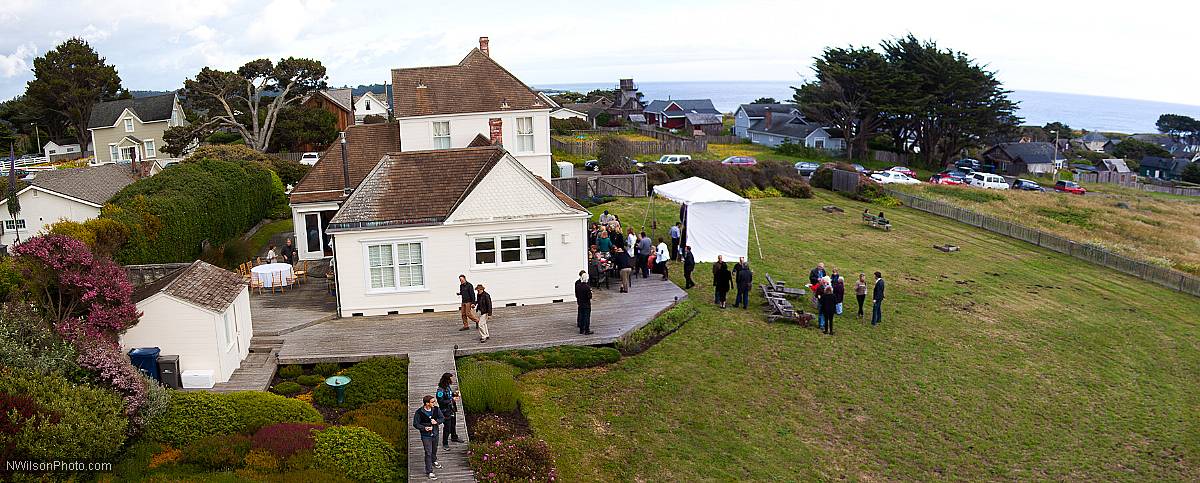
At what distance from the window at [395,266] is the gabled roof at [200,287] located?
3781 millimetres

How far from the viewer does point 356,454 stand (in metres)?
13.2

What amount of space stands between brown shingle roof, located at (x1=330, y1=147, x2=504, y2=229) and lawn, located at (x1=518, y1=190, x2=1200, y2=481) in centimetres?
629

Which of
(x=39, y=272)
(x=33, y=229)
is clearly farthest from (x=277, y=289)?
(x=33, y=229)

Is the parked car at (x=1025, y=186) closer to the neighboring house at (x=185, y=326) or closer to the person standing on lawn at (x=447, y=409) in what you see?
the person standing on lawn at (x=447, y=409)

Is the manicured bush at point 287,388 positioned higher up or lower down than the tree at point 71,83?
lower down

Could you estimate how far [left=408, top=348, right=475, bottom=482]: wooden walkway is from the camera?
42.1 ft

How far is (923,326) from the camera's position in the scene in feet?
75.4

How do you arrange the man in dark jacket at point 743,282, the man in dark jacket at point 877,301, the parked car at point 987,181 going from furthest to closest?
the parked car at point 987,181, the man in dark jacket at point 743,282, the man in dark jacket at point 877,301

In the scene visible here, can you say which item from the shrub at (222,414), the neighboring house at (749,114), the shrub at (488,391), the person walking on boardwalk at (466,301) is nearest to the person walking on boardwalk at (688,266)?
the person walking on boardwalk at (466,301)

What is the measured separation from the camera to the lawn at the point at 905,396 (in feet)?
48.9

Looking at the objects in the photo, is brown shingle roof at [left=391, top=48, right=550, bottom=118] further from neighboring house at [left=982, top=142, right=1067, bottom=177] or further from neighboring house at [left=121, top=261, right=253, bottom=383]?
neighboring house at [left=982, top=142, right=1067, bottom=177]

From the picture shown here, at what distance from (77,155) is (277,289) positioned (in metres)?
67.8

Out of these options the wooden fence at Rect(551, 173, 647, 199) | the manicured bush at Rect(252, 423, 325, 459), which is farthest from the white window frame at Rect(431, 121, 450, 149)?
the manicured bush at Rect(252, 423, 325, 459)

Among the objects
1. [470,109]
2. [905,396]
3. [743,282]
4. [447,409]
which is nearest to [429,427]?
[447,409]
